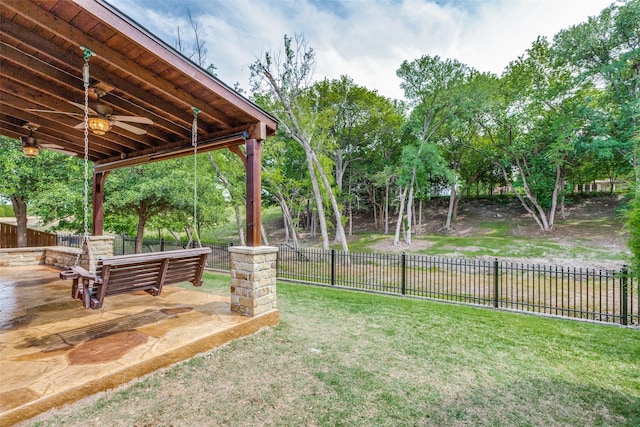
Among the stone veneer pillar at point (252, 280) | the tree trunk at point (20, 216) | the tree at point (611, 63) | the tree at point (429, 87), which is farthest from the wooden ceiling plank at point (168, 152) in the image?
the tree at point (611, 63)

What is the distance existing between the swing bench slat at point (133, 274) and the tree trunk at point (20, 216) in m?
9.07

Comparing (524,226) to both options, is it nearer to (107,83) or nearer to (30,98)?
(107,83)

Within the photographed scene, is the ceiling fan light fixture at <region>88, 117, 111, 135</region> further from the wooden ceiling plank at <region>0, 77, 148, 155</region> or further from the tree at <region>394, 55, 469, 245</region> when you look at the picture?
the tree at <region>394, 55, 469, 245</region>

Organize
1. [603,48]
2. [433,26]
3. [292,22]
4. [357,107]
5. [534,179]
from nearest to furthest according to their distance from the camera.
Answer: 1. [433,26]
2. [292,22]
3. [603,48]
4. [534,179]
5. [357,107]

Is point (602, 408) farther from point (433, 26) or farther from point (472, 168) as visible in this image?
point (472, 168)

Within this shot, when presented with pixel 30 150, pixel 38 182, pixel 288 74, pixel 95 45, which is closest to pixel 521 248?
pixel 288 74

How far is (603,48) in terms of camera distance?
599 inches

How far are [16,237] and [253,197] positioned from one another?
1116cm

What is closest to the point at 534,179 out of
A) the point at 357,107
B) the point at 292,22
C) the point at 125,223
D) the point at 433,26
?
the point at 357,107

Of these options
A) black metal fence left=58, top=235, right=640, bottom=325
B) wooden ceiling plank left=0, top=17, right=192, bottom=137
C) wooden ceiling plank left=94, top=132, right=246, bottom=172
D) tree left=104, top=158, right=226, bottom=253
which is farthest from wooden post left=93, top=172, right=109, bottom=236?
black metal fence left=58, top=235, right=640, bottom=325

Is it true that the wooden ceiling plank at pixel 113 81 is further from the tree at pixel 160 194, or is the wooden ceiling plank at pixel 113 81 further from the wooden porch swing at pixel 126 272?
the tree at pixel 160 194

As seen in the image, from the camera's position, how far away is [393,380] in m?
2.98

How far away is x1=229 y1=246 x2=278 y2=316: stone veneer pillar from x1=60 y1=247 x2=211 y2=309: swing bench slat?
0.56 metres

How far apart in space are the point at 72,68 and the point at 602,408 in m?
6.62
